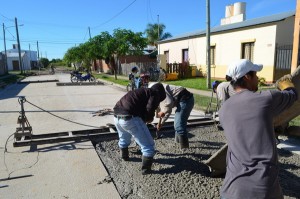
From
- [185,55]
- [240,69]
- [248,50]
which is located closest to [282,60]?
[248,50]

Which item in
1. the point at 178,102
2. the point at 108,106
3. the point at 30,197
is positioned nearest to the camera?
the point at 30,197

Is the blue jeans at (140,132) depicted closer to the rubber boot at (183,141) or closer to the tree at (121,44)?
the rubber boot at (183,141)

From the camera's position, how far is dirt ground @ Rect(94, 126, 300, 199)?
3.82 m

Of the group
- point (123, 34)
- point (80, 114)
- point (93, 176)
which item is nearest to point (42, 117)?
point (80, 114)

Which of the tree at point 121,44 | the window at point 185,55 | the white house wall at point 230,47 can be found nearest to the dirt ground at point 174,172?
the white house wall at point 230,47

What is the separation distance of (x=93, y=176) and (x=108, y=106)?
6.84m

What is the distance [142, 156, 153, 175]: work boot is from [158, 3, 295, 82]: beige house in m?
14.0

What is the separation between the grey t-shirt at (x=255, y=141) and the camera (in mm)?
1845

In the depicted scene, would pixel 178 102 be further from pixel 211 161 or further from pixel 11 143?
pixel 11 143

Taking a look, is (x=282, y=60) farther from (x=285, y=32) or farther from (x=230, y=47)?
(x=230, y=47)

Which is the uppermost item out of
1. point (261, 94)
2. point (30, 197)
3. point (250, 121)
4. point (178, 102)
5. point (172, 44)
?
point (172, 44)

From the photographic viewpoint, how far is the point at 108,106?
11.1m

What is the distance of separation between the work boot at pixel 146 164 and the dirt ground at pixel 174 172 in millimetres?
85

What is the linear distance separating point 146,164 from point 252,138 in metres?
2.68
